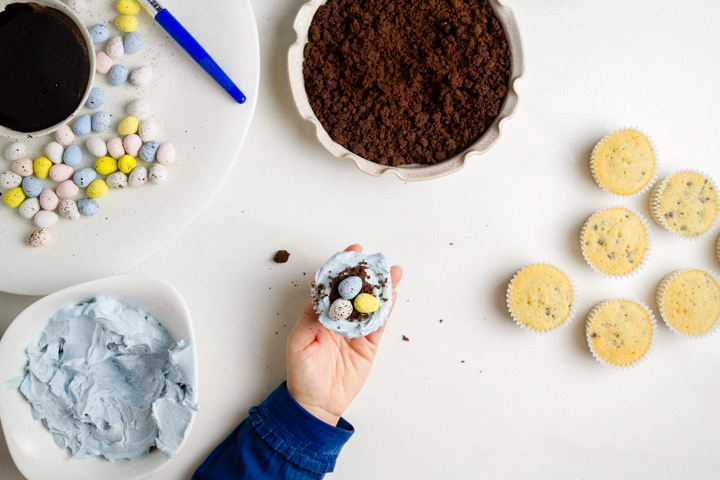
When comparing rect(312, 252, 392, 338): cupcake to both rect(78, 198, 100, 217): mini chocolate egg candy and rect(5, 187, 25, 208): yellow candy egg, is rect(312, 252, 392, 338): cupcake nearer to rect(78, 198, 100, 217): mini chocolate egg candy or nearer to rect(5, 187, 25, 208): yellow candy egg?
rect(78, 198, 100, 217): mini chocolate egg candy

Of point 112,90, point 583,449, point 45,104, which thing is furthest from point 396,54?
point 583,449

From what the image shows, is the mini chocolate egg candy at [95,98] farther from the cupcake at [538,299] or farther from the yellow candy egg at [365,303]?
the cupcake at [538,299]

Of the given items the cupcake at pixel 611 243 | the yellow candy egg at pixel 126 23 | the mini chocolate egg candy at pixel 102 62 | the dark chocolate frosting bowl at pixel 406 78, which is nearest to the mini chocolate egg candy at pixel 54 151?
the mini chocolate egg candy at pixel 102 62

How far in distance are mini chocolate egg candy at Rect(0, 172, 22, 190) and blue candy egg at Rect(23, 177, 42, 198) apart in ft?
0.06

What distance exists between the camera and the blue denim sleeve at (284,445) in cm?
117

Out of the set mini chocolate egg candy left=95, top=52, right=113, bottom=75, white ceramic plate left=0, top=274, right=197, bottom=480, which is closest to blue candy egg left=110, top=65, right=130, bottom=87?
mini chocolate egg candy left=95, top=52, right=113, bottom=75

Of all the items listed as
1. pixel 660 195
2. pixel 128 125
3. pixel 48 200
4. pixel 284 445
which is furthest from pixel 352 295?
pixel 660 195

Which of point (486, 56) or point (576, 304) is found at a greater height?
point (486, 56)

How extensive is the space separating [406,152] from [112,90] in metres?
0.77

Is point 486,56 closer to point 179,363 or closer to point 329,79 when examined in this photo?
point 329,79

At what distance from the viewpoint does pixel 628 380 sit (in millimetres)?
1390

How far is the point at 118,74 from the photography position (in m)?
1.11

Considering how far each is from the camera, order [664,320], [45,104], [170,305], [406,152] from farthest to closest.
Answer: [664,320] < [406,152] < [170,305] < [45,104]

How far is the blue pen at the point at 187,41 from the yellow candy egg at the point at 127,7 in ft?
0.08
